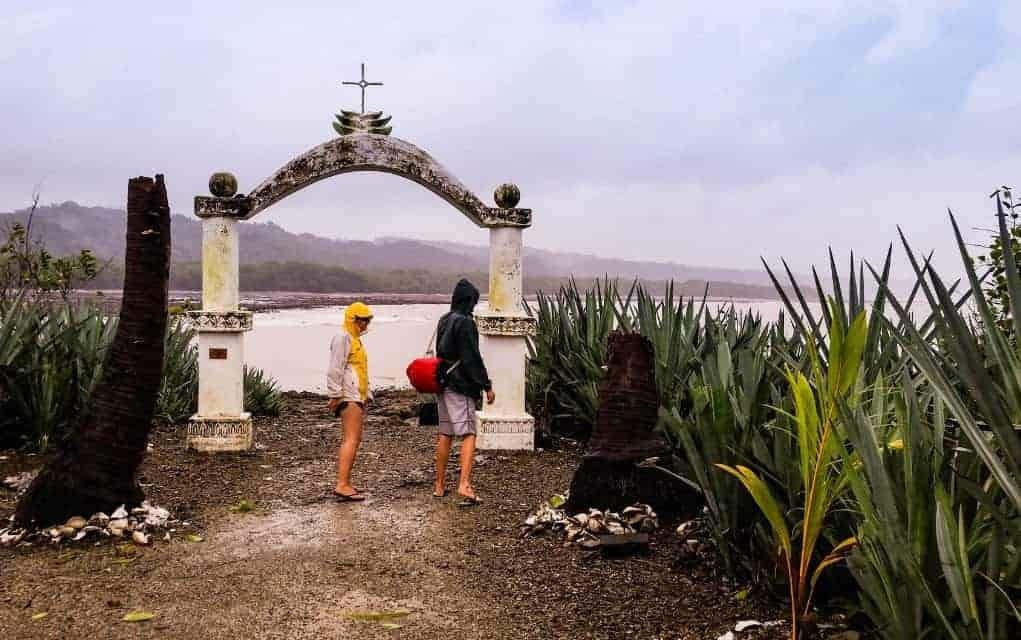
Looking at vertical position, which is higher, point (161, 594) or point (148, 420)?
point (148, 420)

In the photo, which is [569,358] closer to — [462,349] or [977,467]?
[462,349]

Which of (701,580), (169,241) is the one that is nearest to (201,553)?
(169,241)

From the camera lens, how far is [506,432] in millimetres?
9586

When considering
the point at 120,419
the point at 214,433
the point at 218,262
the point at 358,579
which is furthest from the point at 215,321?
the point at 358,579

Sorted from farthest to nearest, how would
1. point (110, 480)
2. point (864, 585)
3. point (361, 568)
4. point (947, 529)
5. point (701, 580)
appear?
point (110, 480), point (361, 568), point (701, 580), point (864, 585), point (947, 529)

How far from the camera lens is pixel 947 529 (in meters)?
3.13

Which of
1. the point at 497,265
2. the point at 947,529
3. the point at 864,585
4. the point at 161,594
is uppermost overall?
the point at 497,265

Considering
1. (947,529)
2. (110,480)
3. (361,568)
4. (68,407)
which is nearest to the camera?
(947,529)

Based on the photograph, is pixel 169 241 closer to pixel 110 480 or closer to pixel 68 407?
pixel 110 480

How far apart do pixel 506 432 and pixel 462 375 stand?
2.45m

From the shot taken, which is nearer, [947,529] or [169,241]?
[947,529]

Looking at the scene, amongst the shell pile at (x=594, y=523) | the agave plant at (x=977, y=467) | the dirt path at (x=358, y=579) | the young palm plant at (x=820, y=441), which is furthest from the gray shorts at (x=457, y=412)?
the agave plant at (x=977, y=467)

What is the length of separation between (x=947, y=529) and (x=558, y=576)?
261cm

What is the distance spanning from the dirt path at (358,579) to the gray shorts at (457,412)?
0.54m
